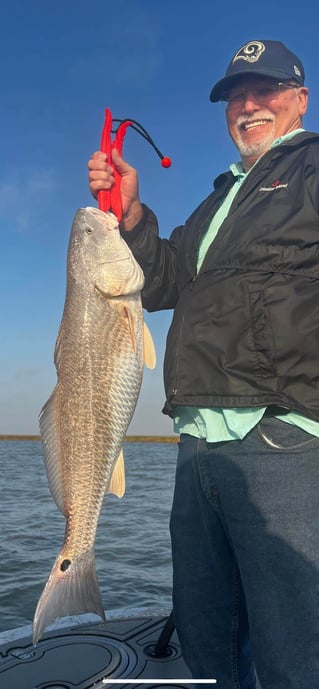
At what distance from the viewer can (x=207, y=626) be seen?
265 centimetres

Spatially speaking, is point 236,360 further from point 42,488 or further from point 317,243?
point 42,488

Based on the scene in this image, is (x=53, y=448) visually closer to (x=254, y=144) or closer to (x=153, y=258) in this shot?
(x=153, y=258)

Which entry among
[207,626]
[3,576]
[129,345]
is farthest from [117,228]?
[3,576]

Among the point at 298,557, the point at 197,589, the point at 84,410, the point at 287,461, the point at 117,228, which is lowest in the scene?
the point at 197,589

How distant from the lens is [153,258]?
10.2 ft


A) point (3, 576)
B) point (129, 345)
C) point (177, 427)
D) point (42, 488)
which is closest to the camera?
point (129, 345)

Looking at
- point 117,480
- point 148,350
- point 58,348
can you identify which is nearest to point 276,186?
point 148,350

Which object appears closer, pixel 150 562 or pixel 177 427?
pixel 177 427

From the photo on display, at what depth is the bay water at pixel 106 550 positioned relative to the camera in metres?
8.29

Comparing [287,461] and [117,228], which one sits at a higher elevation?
[117,228]

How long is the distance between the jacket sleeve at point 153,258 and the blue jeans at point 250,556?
844 mm

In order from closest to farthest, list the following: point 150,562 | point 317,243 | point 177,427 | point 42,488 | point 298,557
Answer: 1. point 298,557
2. point 317,243
3. point 177,427
4. point 150,562
5. point 42,488

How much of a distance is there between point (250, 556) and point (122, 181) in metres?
1.81

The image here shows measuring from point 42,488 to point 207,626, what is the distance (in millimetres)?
18570
